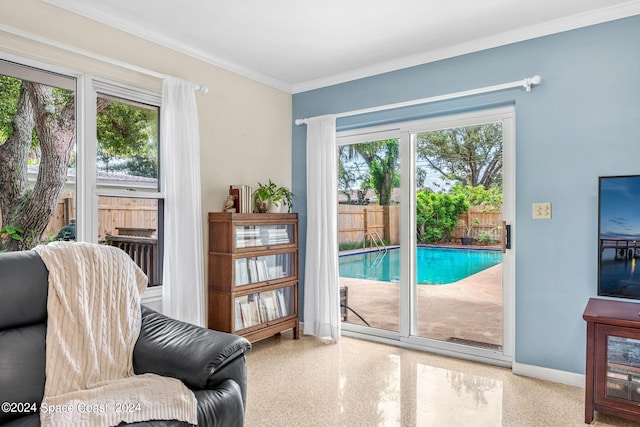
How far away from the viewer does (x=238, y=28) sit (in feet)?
9.84

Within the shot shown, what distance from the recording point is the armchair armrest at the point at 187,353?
1.85 metres

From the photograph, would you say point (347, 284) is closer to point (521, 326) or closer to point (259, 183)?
point (259, 183)

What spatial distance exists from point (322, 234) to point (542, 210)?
185cm

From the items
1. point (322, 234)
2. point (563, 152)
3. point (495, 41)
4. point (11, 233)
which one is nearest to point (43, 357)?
point (11, 233)

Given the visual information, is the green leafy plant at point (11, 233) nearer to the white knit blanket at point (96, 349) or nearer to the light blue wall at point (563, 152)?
the white knit blanket at point (96, 349)

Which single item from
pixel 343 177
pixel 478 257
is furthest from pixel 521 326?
pixel 343 177

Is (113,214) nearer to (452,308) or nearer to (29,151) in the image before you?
(29,151)

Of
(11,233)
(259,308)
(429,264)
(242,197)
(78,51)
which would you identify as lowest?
(259,308)

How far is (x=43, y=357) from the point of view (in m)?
1.81

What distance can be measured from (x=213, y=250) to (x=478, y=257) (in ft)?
7.14

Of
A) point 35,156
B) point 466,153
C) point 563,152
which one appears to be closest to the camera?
point 35,156

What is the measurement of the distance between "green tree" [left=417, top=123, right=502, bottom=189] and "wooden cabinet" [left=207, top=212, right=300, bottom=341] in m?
1.38

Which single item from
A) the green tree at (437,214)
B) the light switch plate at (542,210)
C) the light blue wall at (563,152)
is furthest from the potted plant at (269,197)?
the light switch plate at (542,210)

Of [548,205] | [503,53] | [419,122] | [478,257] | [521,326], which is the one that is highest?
[503,53]
